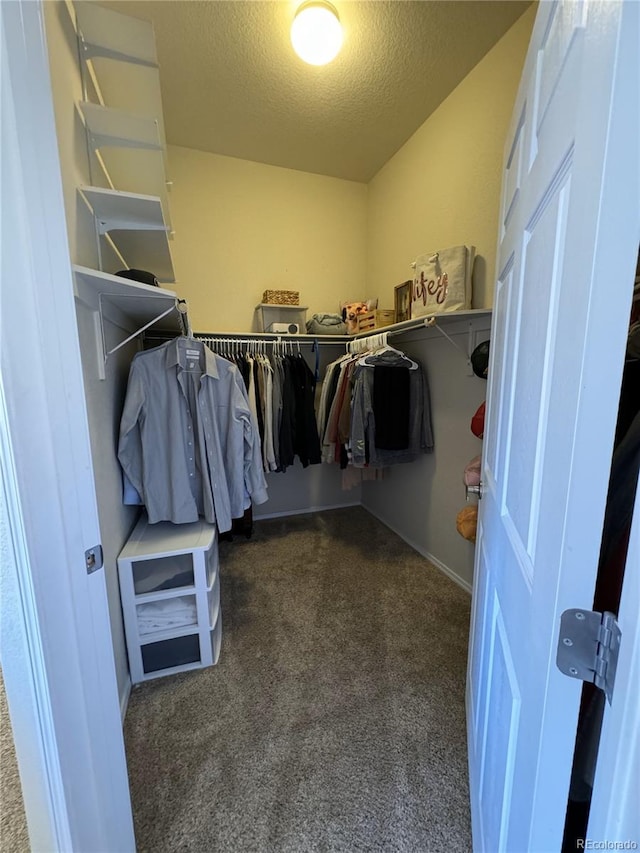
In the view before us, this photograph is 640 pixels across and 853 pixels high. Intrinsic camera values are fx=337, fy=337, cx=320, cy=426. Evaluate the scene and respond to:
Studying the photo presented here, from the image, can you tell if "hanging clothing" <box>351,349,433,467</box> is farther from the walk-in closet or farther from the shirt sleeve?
the shirt sleeve

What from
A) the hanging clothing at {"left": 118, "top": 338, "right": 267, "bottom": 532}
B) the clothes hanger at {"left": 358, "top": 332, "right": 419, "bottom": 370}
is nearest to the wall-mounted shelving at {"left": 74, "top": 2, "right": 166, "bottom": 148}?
the hanging clothing at {"left": 118, "top": 338, "right": 267, "bottom": 532}

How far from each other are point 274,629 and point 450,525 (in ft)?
4.24

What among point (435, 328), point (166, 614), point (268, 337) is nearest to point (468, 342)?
point (435, 328)

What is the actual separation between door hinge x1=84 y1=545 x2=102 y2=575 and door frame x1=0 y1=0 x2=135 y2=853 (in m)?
0.01

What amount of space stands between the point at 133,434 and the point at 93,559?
0.99 meters

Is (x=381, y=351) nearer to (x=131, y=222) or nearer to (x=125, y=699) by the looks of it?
(x=131, y=222)

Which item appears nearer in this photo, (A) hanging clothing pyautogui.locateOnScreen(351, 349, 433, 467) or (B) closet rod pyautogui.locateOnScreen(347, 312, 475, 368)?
(B) closet rod pyautogui.locateOnScreen(347, 312, 475, 368)

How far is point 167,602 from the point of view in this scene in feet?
5.10

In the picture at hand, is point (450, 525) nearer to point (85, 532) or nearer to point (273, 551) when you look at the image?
point (273, 551)

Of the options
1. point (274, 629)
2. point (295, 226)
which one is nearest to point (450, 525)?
point (274, 629)

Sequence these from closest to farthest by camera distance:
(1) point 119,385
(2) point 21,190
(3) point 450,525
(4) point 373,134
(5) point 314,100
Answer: (2) point 21,190 < (1) point 119,385 < (5) point 314,100 < (3) point 450,525 < (4) point 373,134

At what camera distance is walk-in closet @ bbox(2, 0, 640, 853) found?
485mm

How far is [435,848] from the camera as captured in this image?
3.23 feet

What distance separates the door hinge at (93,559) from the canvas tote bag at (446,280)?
76.0 inches
